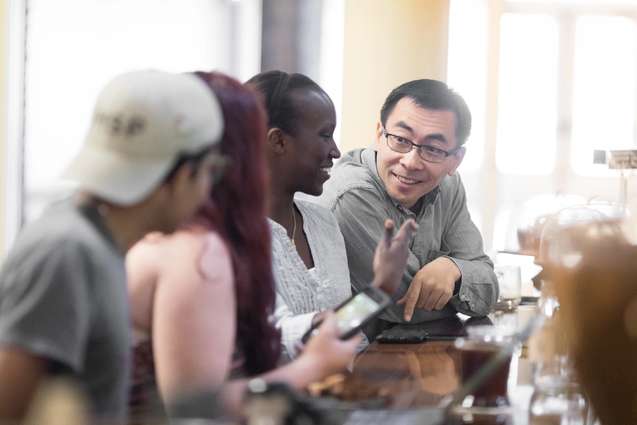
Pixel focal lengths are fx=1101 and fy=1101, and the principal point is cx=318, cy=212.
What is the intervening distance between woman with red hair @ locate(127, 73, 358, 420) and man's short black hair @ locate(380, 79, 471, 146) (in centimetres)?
A: 160

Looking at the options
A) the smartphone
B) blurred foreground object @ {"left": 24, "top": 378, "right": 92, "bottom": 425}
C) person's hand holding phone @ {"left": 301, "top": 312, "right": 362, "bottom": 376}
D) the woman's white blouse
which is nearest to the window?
the woman's white blouse

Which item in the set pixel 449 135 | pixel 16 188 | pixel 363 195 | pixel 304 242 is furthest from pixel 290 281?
pixel 16 188

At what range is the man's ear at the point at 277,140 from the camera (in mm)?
2686

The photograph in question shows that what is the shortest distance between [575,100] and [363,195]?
5301mm

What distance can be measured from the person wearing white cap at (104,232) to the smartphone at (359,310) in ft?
1.96

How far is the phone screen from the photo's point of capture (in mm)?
1919

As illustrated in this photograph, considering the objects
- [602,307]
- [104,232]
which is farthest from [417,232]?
[104,232]

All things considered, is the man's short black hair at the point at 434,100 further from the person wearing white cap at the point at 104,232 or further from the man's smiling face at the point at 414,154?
the person wearing white cap at the point at 104,232

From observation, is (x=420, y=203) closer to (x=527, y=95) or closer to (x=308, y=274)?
(x=308, y=274)

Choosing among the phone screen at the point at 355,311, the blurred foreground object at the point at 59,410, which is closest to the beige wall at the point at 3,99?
the phone screen at the point at 355,311

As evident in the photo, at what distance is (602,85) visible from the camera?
8.20 metres

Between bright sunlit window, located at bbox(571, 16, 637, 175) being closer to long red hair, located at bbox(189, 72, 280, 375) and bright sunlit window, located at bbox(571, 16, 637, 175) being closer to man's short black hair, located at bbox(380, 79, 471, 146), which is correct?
man's short black hair, located at bbox(380, 79, 471, 146)

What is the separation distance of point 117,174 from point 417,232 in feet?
6.79

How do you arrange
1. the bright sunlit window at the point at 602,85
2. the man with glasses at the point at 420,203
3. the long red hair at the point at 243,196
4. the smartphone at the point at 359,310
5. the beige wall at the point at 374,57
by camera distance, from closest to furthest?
the long red hair at the point at 243,196, the smartphone at the point at 359,310, the man with glasses at the point at 420,203, the beige wall at the point at 374,57, the bright sunlit window at the point at 602,85
